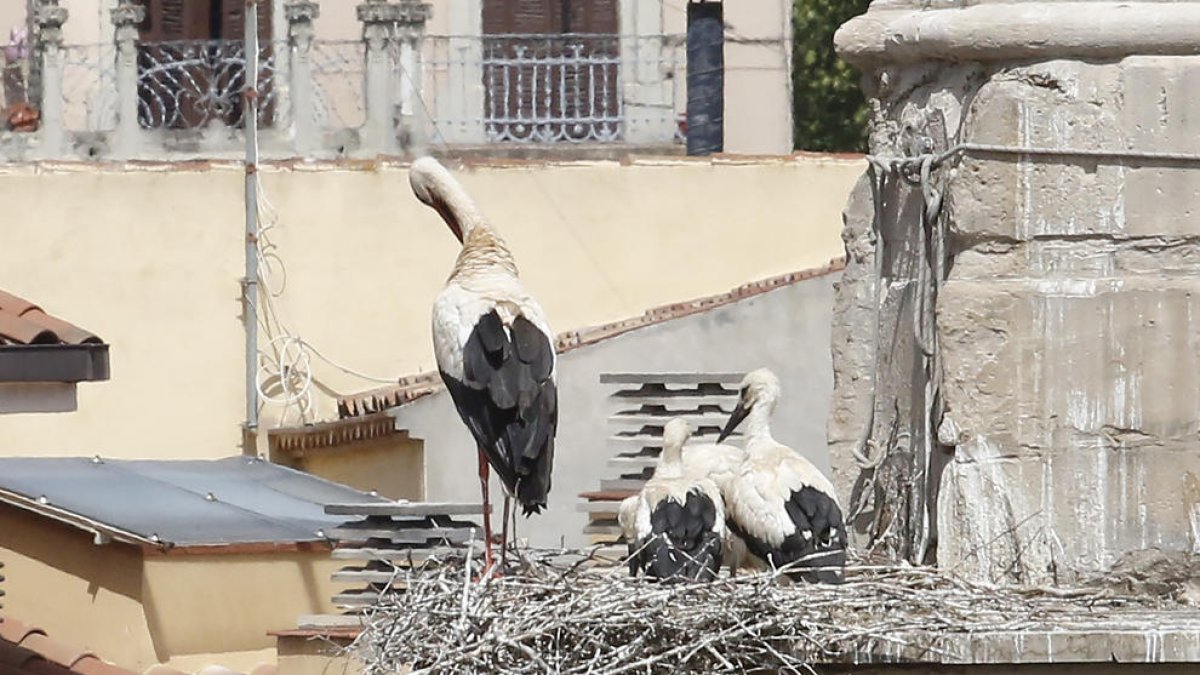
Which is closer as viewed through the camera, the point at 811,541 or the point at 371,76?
the point at 811,541

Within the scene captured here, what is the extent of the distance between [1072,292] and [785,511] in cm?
121

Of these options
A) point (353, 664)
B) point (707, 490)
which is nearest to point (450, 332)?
point (707, 490)

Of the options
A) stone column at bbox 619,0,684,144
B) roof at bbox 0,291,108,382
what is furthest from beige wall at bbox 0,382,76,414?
stone column at bbox 619,0,684,144

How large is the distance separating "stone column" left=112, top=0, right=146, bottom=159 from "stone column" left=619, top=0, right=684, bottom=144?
2948 mm

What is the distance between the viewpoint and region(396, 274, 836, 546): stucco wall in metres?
16.4

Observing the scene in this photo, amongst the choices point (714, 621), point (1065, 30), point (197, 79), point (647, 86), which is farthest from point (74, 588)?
point (1065, 30)

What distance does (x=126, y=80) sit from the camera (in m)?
21.1

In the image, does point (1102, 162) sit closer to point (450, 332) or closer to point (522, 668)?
point (522, 668)

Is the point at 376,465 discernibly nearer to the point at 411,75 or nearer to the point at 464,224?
the point at 411,75

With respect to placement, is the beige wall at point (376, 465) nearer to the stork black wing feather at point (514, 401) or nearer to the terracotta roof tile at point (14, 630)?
the terracotta roof tile at point (14, 630)

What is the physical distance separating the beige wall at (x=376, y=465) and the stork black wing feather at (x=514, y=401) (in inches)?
297

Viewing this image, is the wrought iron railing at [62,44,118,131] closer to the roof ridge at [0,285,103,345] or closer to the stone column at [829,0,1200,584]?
the roof ridge at [0,285,103,345]

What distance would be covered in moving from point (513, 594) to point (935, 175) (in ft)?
4.17

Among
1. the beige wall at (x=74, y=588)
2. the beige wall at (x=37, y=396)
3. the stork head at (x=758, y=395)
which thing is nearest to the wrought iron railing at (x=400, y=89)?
the beige wall at (x=74, y=588)
